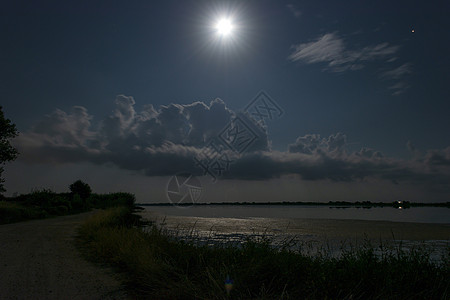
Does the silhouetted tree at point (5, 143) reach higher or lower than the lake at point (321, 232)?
higher

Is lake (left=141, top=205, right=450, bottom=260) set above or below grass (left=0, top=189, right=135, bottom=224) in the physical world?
below

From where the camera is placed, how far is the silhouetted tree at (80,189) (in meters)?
54.1

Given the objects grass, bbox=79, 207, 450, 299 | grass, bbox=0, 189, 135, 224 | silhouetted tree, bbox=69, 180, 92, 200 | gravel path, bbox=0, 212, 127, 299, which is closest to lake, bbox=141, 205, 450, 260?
grass, bbox=79, 207, 450, 299

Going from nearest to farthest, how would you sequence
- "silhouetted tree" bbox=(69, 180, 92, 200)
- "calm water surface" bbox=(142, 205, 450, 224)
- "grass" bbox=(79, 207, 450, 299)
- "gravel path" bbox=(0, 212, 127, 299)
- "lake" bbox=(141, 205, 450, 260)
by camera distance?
"grass" bbox=(79, 207, 450, 299) → "gravel path" bbox=(0, 212, 127, 299) → "lake" bbox=(141, 205, 450, 260) → "calm water surface" bbox=(142, 205, 450, 224) → "silhouetted tree" bbox=(69, 180, 92, 200)

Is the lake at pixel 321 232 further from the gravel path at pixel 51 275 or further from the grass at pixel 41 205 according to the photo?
the grass at pixel 41 205

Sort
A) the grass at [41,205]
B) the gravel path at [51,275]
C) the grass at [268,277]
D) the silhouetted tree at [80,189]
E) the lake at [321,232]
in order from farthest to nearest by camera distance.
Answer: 1. the silhouetted tree at [80,189]
2. the grass at [41,205]
3. the lake at [321,232]
4. the gravel path at [51,275]
5. the grass at [268,277]

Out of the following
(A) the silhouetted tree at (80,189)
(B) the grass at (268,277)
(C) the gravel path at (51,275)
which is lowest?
(C) the gravel path at (51,275)

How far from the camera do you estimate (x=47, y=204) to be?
102ft

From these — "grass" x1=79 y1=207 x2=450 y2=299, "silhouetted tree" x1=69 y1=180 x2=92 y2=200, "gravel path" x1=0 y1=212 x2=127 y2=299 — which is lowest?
"gravel path" x1=0 y1=212 x2=127 y2=299

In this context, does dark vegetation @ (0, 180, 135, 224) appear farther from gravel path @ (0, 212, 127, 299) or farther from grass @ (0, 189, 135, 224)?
gravel path @ (0, 212, 127, 299)

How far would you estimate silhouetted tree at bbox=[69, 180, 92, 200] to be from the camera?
5412 centimetres

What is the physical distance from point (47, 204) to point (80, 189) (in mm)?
25254

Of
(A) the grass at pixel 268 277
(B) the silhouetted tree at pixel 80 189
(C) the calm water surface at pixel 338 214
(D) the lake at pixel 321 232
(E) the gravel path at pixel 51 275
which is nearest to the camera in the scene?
(A) the grass at pixel 268 277

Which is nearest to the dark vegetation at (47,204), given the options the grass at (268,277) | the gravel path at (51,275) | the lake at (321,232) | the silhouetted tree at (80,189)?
the silhouetted tree at (80,189)
